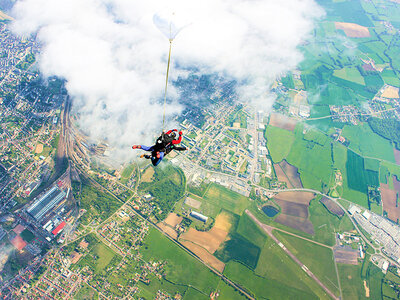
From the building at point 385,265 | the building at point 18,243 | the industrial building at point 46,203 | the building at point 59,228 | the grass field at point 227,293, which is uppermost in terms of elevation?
the industrial building at point 46,203

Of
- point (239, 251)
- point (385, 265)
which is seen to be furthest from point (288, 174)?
point (385, 265)

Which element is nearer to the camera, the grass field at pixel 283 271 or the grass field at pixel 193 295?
the grass field at pixel 193 295

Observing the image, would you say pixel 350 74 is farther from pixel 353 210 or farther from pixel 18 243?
pixel 18 243

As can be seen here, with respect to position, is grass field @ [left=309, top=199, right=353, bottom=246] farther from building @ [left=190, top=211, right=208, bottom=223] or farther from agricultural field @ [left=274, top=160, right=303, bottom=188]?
building @ [left=190, top=211, right=208, bottom=223]

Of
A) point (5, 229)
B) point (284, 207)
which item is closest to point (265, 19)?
point (284, 207)

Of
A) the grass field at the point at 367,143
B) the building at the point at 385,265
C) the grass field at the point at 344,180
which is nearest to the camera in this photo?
the building at the point at 385,265

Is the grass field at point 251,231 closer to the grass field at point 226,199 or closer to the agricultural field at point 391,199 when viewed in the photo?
the grass field at point 226,199

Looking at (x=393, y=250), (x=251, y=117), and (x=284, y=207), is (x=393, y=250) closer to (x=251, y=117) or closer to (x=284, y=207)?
(x=284, y=207)

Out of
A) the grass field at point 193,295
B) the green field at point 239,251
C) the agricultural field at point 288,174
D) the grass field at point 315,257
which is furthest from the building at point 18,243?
the agricultural field at point 288,174
